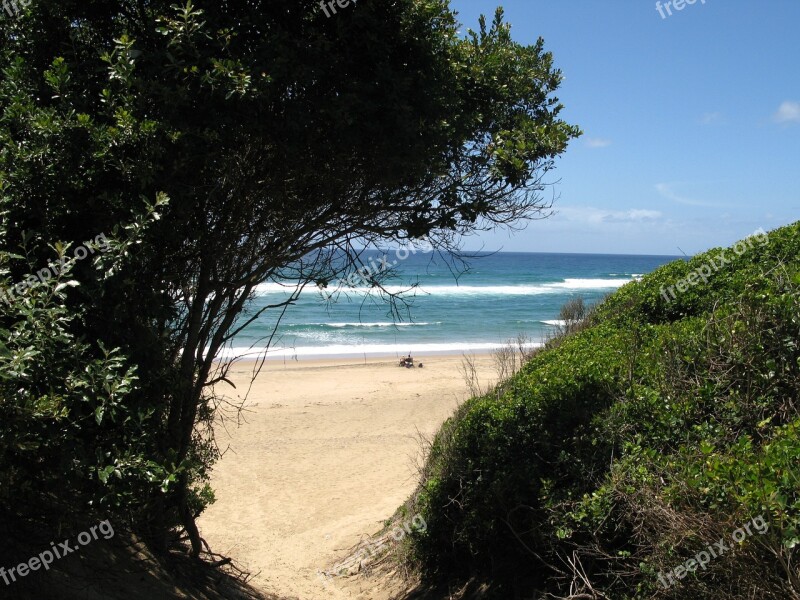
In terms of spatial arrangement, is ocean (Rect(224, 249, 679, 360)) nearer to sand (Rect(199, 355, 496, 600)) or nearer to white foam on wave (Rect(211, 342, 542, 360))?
white foam on wave (Rect(211, 342, 542, 360))

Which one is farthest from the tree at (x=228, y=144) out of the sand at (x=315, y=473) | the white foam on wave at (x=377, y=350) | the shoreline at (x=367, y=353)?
the white foam on wave at (x=377, y=350)

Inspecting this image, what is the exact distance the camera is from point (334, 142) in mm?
4988

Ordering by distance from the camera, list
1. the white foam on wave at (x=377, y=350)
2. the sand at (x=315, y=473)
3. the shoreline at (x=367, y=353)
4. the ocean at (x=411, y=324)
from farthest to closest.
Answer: the ocean at (x=411, y=324) → the white foam on wave at (x=377, y=350) → the shoreline at (x=367, y=353) → the sand at (x=315, y=473)

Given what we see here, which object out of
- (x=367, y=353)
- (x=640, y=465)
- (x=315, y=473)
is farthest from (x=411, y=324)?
(x=640, y=465)

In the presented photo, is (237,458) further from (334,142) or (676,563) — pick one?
(676,563)

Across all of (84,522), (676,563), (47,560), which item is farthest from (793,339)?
(47,560)

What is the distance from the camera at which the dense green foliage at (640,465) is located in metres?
3.47

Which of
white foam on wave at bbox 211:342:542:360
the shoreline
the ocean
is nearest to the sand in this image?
the ocean

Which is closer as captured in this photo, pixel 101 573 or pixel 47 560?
pixel 47 560

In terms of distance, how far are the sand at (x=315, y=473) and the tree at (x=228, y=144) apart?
5.66ft

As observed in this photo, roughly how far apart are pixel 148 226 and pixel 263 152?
1.56 metres

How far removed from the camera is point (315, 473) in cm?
1135

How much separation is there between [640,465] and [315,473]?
774 centimetres

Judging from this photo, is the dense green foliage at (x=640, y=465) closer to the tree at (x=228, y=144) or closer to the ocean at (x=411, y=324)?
the tree at (x=228, y=144)
